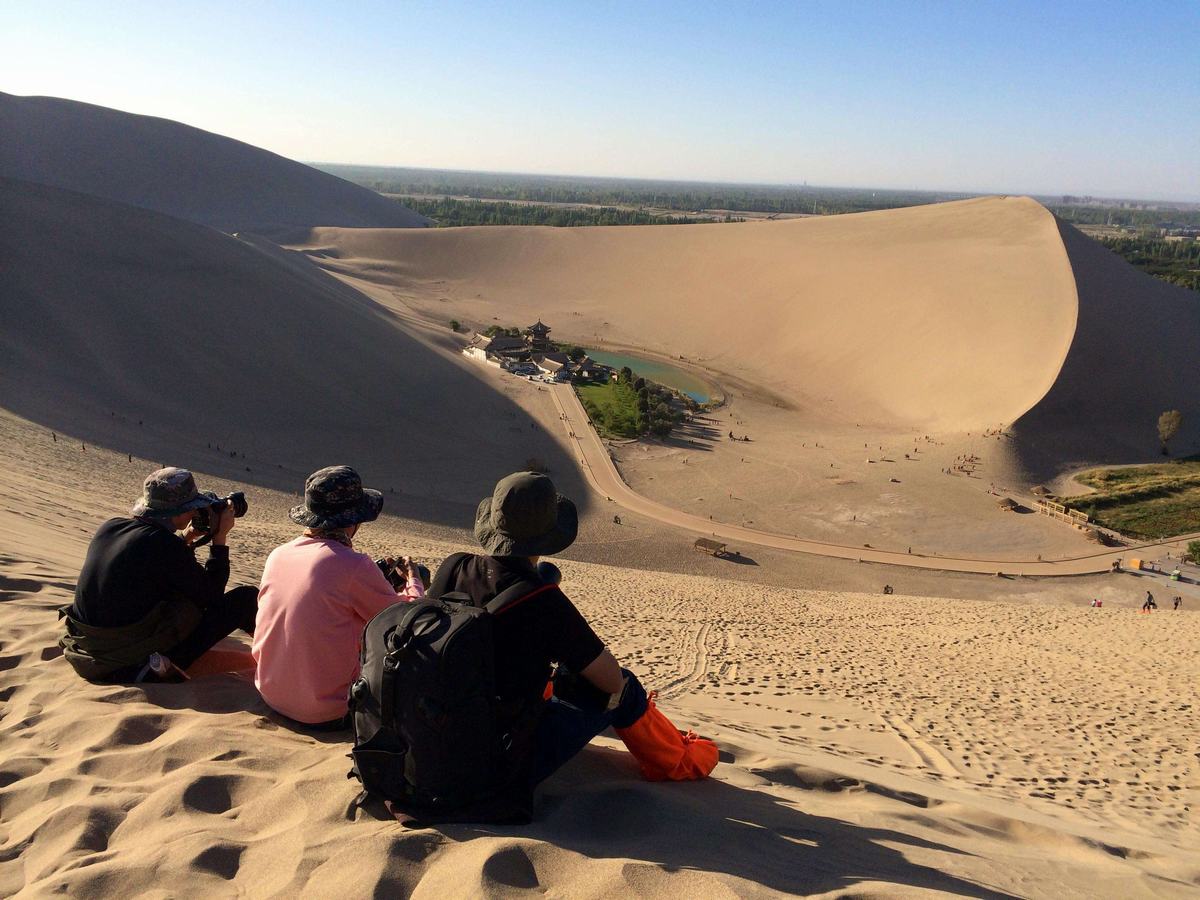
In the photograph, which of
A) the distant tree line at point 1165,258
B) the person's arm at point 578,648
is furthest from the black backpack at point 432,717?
the distant tree line at point 1165,258

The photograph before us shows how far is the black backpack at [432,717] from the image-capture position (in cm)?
257

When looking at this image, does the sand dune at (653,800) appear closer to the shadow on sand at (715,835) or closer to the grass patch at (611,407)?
the shadow on sand at (715,835)

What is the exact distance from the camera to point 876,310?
4706cm

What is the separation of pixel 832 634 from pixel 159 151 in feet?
312

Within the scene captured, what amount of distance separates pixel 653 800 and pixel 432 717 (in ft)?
3.34

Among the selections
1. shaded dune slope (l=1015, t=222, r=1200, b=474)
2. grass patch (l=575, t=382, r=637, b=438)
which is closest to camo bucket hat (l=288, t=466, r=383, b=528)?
grass patch (l=575, t=382, r=637, b=438)

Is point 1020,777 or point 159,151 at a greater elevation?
point 159,151

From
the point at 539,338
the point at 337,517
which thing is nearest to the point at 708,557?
the point at 337,517

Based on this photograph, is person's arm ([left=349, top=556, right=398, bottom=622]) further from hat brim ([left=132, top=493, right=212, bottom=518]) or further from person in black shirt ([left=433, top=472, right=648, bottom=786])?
hat brim ([left=132, top=493, right=212, bottom=518])

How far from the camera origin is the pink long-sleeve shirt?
3291 mm

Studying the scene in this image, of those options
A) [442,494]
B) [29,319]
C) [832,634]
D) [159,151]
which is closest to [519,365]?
[442,494]

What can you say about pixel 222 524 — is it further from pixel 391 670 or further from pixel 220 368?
pixel 220 368

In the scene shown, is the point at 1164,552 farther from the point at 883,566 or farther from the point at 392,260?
the point at 392,260

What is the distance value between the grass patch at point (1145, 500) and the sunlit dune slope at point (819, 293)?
4479mm
